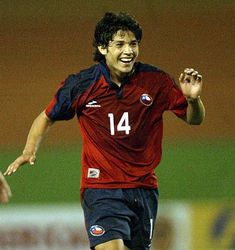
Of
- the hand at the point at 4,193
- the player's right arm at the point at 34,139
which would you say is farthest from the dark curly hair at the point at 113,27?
the hand at the point at 4,193

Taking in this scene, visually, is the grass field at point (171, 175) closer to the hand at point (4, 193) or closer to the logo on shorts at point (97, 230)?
the logo on shorts at point (97, 230)

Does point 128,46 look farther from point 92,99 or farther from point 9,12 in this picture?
point 9,12

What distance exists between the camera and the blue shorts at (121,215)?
12.6 ft

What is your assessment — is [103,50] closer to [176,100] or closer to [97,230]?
[176,100]

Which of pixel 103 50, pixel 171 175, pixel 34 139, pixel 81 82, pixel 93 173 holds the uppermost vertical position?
pixel 103 50

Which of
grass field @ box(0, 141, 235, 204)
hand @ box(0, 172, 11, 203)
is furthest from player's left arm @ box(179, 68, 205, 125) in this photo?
grass field @ box(0, 141, 235, 204)

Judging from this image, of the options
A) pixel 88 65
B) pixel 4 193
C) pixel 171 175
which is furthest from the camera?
pixel 88 65

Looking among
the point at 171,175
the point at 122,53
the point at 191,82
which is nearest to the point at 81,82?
the point at 122,53

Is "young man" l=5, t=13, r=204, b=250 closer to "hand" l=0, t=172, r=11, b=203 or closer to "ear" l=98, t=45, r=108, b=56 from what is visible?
"ear" l=98, t=45, r=108, b=56

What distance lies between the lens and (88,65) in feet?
21.3

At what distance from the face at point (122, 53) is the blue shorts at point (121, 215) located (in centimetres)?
52

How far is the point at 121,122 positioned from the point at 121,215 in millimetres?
399

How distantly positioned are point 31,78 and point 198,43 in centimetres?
119

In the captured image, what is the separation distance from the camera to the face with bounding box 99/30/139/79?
3.96 m
